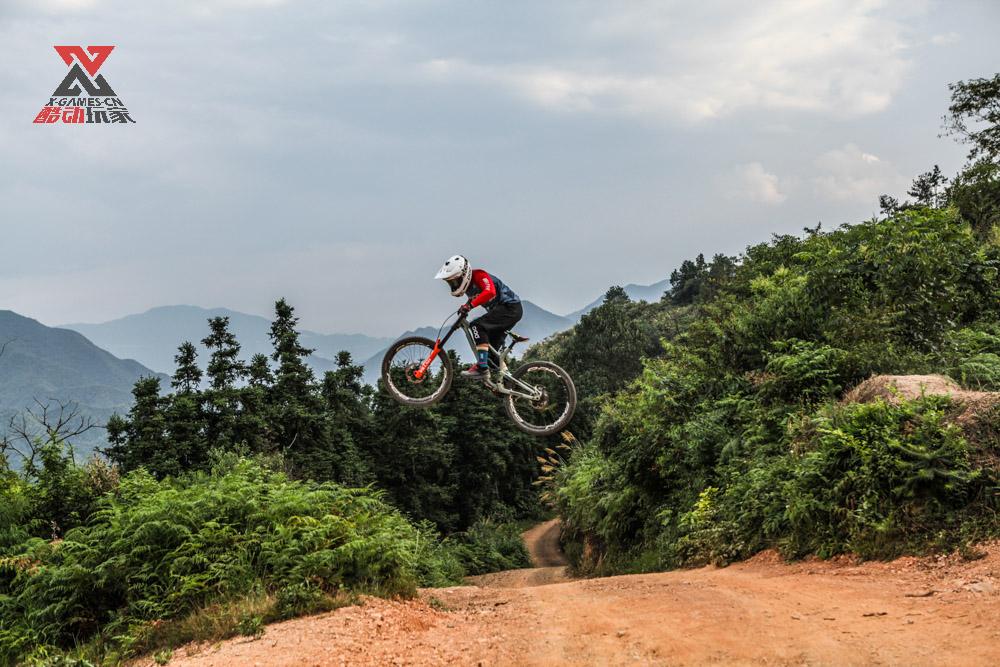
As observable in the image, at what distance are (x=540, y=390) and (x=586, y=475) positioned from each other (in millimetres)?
11200

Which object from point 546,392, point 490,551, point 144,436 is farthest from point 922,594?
point 144,436

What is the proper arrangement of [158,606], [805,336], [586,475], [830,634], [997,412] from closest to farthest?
[830,634], [158,606], [997,412], [805,336], [586,475]

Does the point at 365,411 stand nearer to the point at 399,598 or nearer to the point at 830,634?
the point at 399,598

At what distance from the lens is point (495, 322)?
1115 cm

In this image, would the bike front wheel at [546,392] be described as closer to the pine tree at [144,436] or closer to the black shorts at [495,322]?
the black shorts at [495,322]

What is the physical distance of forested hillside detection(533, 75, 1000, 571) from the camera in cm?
999

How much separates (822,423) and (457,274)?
244 inches

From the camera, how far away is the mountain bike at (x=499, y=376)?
37.2 ft

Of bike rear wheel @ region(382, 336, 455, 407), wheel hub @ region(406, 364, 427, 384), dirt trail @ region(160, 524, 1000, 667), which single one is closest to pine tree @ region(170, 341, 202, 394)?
bike rear wheel @ region(382, 336, 455, 407)

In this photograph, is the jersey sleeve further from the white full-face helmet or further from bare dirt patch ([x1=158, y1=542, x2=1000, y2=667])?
bare dirt patch ([x1=158, y1=542, x2=1000, y2=667])

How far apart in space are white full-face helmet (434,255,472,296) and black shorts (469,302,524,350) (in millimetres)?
670

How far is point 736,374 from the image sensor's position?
16297mm

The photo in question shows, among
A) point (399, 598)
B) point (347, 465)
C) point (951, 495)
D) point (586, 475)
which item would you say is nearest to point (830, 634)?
point (951, 495)

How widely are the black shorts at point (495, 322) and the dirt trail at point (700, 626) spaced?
12.8 ft
